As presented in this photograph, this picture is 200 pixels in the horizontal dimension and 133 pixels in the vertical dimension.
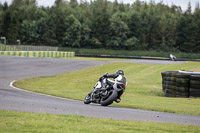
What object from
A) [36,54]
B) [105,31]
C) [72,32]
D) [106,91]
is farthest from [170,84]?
[105,31]

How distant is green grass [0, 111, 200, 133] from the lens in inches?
→ 319

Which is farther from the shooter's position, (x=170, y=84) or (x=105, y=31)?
(x=105, y=31)

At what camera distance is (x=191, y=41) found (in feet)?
314

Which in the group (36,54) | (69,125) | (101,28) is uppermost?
(101,28)

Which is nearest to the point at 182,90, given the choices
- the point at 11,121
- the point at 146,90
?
the point at 146,90

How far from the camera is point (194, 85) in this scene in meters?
18.2

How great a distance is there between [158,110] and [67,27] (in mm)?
92235

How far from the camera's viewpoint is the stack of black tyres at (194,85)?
18.0 meters

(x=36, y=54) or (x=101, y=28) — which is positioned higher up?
(x=101, y=28)

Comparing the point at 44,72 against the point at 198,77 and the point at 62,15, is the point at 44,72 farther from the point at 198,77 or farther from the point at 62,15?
the point at 62,15

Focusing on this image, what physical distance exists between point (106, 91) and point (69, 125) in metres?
5.07

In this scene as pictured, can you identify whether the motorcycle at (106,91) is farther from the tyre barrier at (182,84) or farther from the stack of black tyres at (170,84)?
the stack of black tyres at (170,84)

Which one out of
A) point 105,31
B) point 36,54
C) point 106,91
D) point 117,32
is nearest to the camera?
point 106,91

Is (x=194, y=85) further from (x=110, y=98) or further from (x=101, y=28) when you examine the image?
(x=101, y=28)
